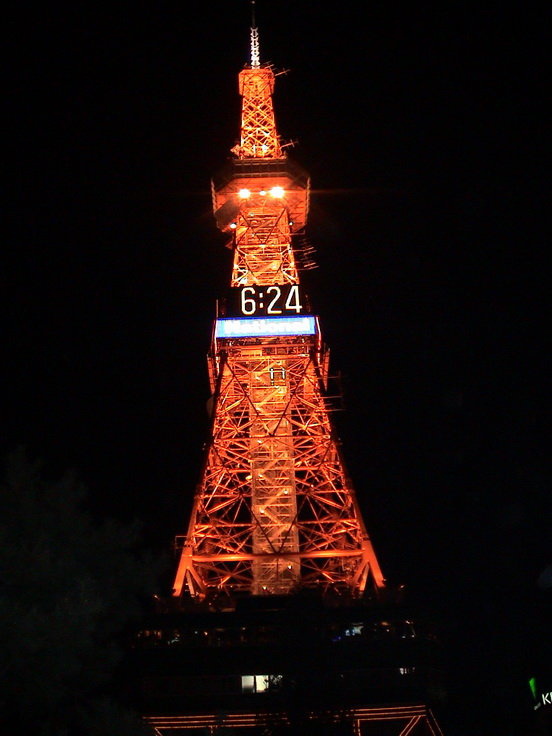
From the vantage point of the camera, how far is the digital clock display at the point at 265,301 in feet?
125

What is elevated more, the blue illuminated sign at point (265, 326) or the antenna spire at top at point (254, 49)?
the antenna spire at top at point (254, 49)

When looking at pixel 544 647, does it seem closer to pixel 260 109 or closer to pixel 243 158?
pixel 243 158

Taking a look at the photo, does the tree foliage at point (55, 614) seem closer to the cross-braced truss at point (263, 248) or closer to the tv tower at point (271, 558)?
the tv tower at point (271, 558)

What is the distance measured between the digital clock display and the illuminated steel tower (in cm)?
4

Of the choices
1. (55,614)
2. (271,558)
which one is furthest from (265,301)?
(55,614)

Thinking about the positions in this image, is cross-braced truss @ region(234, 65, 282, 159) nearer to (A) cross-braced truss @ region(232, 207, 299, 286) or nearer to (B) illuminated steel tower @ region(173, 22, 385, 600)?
(B) illuminated steel tower @ region(173, 22, 385, 600)

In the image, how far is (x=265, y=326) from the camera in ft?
124

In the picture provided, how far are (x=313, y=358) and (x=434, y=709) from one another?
15.2 m

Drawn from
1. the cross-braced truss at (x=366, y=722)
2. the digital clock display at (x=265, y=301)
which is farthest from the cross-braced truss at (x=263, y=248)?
the cross-braced truss at (x=366, y=722)

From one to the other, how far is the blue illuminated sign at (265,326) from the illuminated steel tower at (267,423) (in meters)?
0.04

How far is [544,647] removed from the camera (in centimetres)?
3812

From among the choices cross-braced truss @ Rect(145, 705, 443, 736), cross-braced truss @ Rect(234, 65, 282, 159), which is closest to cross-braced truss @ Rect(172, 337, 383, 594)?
cross-braced truss @ Rect(145, 705, 443, 736)

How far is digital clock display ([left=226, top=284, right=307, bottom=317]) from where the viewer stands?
38.1m

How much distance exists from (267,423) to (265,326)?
13.0 feet
